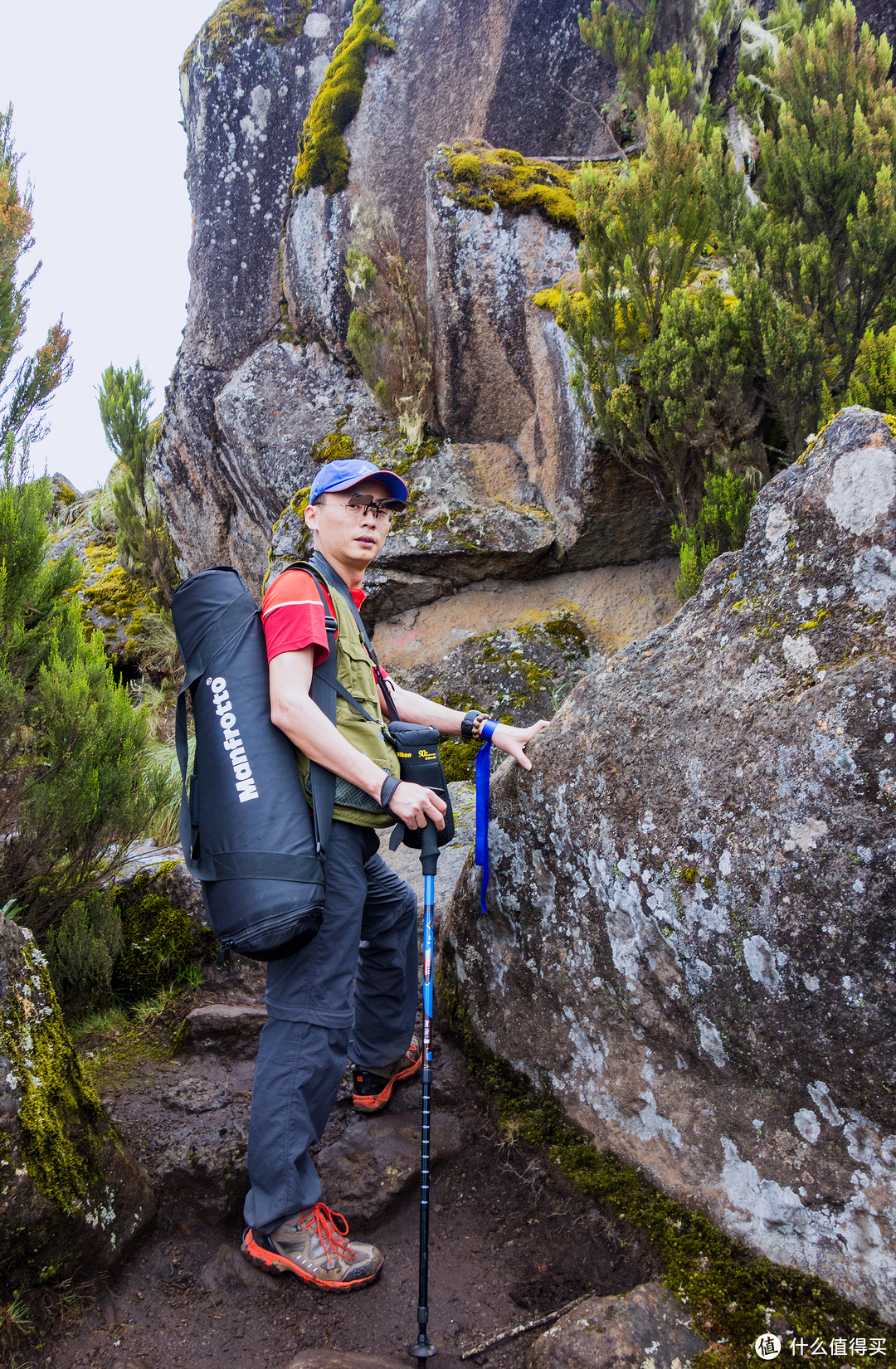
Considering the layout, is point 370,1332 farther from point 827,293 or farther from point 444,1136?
point 827,293

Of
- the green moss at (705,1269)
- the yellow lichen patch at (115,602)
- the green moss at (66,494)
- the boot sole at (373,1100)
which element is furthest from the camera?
the green moss at (66,494)

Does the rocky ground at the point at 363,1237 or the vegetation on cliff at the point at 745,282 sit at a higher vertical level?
the vegetation on cliff at the point at 745,282

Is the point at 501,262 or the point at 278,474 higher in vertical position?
the point at 501,262

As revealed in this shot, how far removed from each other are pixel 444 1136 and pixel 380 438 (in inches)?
263

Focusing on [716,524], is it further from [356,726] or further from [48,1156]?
[48,1156]

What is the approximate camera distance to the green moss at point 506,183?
297 inches

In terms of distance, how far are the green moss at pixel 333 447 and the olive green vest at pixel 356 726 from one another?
18.7 ft

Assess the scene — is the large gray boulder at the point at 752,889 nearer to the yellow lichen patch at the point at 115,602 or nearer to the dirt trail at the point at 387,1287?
the dirt trail at the point at 387,1287

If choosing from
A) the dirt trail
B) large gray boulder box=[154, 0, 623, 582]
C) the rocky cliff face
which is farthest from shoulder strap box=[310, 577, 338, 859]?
large gray boulder box=[154, 0, 623, 582]

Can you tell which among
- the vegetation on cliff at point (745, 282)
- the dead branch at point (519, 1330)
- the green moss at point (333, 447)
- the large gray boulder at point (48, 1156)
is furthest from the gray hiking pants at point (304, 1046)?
the green moss at point (333, 447)

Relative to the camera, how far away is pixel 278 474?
8.71 m

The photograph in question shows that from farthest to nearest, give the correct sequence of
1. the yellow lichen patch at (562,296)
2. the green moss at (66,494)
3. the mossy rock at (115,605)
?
the green moss at (66,494), the mossy rock at (115,605), the yellow lichen patch at (562,296)

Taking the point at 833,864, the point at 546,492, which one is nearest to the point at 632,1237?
the point at 833,864

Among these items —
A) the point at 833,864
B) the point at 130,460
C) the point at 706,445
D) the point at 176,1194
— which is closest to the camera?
the point at 833,864
